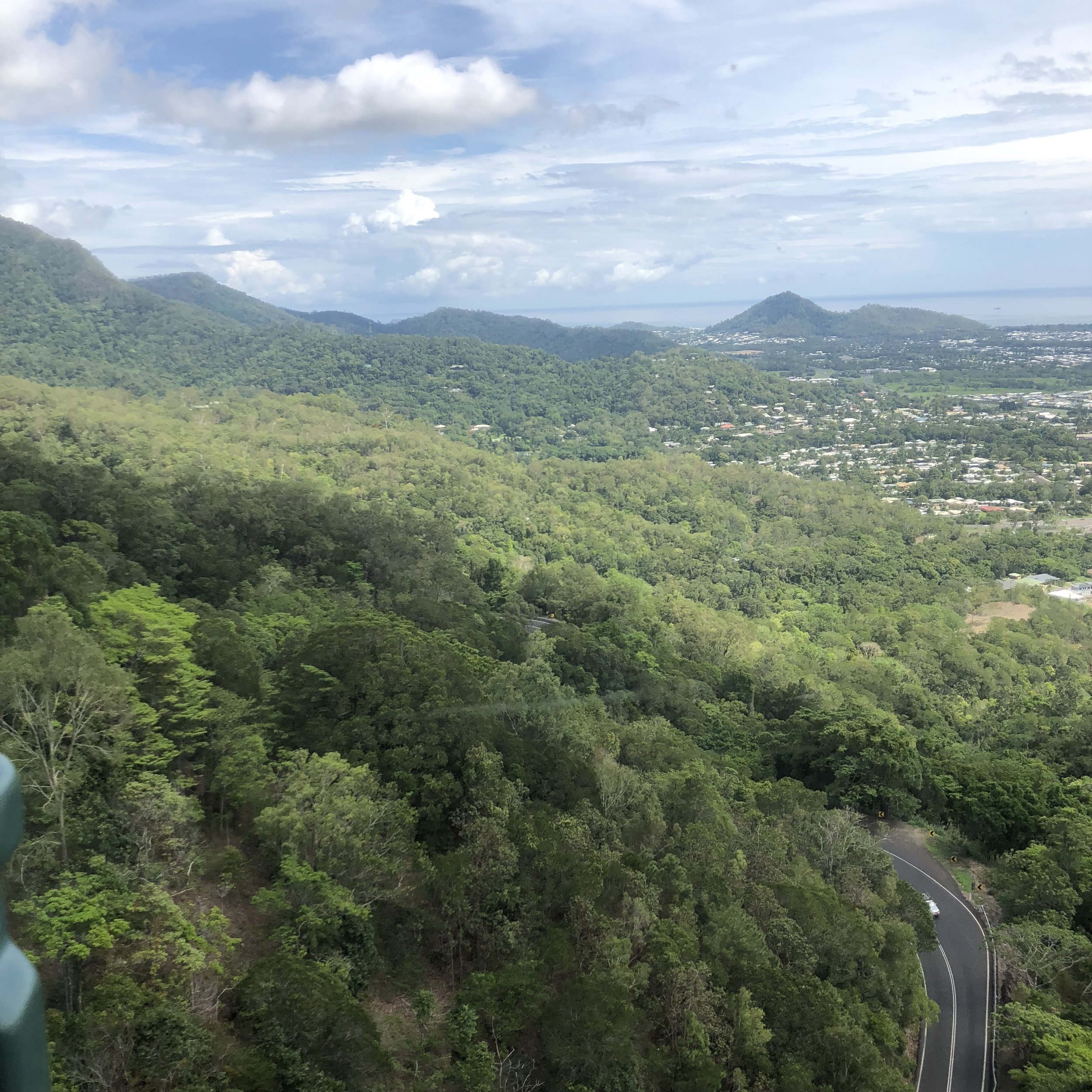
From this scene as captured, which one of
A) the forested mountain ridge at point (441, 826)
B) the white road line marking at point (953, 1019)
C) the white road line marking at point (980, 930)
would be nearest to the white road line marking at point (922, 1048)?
the white road line marking at point (953, 1019)

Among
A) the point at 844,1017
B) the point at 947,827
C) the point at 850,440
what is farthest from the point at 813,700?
the point at 850,440

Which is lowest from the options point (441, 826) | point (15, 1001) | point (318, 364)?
point (441, 826)

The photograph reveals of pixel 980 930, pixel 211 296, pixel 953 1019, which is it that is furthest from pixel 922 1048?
pixel 211 296

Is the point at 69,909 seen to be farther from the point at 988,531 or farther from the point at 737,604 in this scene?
the point at 988,531

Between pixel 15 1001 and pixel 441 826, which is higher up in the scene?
pixel 15 1001

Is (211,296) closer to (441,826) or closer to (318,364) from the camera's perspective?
(318,364)
